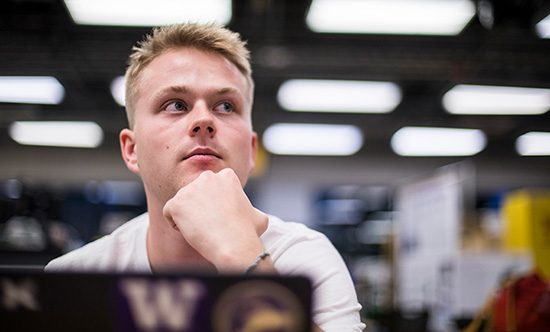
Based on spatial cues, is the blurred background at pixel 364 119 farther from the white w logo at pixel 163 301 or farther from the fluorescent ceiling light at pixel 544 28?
the white w logo at pixel 163 301

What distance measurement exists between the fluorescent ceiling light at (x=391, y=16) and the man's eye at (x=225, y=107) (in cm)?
317

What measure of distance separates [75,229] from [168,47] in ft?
37.5

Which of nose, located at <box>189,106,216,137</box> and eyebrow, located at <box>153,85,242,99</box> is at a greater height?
eyebrow, located at <box>153,85,242,99</box>

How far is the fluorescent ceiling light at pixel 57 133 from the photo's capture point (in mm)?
8578

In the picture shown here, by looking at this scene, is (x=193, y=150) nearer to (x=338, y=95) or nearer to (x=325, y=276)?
(x=325, y=276)

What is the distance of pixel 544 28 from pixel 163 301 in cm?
569

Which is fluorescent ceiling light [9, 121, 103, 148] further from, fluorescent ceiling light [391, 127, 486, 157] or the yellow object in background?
the yellow object in background

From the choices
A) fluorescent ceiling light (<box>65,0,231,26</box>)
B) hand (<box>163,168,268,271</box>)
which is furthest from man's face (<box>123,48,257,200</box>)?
fluorescent ceiling light (<box>65,0,231,26</box>)

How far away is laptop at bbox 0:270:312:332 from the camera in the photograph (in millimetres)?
385

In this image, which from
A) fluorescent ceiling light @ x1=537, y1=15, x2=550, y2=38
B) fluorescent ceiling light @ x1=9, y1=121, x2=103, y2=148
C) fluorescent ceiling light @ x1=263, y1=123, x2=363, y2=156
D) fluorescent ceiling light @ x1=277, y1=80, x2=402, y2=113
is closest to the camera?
fluorescent ceiling light @ x1=537, y1=15, x2=550, y2=38

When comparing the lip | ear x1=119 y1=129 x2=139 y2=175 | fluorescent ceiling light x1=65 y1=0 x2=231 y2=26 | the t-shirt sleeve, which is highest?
fluorescent ceiling light x1=65 y1=0 x2=231 y2=26

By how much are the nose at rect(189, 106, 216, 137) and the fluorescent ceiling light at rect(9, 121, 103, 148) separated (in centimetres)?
791

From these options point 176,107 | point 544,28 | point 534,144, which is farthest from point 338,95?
point 176,107

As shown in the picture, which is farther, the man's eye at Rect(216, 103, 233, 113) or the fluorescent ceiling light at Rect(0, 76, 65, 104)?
the fluorescent ceiling light at Rect(0, 76, 65, 104)
